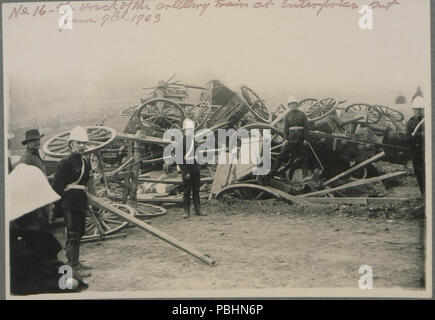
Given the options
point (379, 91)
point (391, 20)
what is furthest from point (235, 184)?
point (391, 20)

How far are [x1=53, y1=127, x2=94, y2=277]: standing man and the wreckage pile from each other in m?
0.23

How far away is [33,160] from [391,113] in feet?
14.2

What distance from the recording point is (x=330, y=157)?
5.96 m

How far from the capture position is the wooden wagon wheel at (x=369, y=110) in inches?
233

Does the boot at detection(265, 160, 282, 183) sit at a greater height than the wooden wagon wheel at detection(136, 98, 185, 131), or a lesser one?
lesser

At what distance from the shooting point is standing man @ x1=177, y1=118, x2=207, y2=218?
594cm

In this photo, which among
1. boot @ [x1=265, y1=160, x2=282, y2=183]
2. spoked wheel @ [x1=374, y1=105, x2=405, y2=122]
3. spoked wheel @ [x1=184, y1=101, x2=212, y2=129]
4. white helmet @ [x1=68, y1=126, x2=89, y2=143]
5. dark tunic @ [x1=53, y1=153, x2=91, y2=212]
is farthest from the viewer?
spoked wheel @ [x1=184, y1=101, x2=212, y2=129]

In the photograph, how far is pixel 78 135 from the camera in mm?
5629

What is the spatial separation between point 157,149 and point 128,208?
2.67 feet

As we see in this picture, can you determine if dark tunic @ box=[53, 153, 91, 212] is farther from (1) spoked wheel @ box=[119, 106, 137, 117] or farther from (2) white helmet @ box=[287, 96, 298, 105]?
(2) white helmet @ box=[287, 96, 298, 105]

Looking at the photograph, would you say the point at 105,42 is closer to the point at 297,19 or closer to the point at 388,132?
the point at 297,19

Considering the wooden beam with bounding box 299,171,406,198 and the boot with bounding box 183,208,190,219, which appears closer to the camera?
the wooden beam with bounding box 299,171,406,198

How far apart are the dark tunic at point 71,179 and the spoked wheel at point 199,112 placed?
141 cm

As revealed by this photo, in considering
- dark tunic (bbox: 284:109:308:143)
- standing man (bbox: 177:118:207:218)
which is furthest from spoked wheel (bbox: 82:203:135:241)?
dark tunic (bbox: 284:109:308:143)
